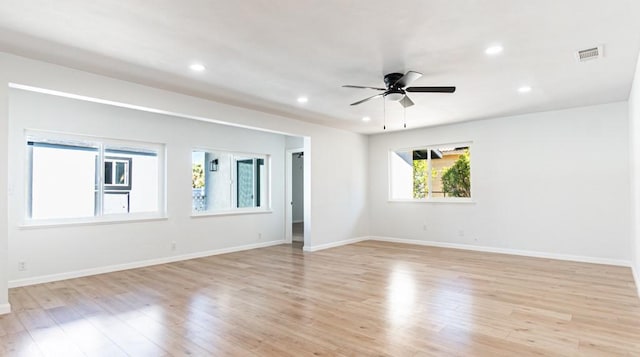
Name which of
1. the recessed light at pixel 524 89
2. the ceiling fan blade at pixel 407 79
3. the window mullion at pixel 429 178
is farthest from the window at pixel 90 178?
the recessed light at pixel 524 89

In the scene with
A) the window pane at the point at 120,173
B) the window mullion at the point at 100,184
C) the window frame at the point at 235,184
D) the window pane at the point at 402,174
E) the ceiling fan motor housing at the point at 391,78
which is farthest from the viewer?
the window pane at the point at 402,174

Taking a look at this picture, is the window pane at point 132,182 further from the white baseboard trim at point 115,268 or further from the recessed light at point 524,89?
the recessed light at point 524,89

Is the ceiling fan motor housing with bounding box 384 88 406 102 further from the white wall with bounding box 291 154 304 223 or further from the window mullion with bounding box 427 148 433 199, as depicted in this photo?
the white wall with bounding box 291 154 304 223

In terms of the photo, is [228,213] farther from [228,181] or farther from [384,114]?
[384,114]

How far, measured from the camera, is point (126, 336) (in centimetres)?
287

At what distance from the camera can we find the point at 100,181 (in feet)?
17.3

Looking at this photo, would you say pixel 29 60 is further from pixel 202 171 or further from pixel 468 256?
pixel 468 256

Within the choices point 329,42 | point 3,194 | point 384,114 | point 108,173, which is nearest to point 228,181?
point 108,173

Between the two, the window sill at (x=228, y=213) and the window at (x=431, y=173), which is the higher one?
the window at (x=431, y=173)

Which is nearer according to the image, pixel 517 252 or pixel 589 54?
pixel 589 54

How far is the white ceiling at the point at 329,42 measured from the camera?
2586 millimetres

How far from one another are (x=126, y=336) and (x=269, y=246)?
4.61 meters

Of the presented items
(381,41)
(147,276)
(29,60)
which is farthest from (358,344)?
(29,60)

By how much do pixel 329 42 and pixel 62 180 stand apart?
4.30m
